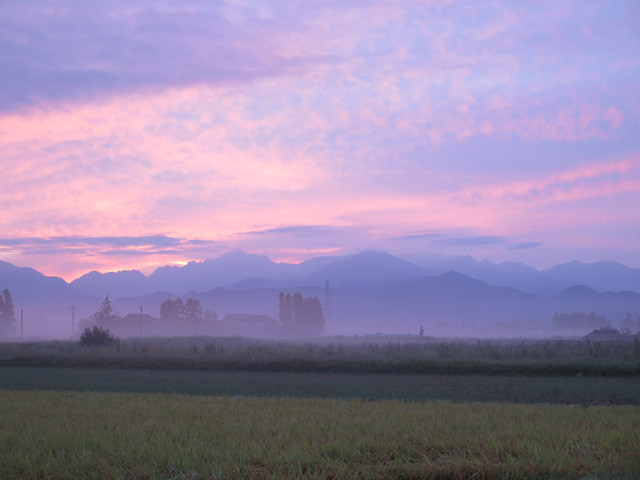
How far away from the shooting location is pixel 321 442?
10.5 m

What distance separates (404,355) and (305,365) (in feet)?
23.3

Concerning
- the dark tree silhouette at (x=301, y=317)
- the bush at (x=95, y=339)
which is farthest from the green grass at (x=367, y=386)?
the dark tree silhouette at (x=301, y=317)

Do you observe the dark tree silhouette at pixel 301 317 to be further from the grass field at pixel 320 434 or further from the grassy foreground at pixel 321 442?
the grassy foreground at pixel 321 442

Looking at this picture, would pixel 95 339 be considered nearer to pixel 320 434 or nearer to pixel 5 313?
pixel 320 434

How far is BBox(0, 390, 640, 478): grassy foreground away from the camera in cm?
903

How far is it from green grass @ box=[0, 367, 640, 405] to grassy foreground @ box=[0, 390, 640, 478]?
5968 millimetres

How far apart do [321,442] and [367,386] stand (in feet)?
46.6

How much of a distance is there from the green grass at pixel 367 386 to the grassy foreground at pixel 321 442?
5968 mm

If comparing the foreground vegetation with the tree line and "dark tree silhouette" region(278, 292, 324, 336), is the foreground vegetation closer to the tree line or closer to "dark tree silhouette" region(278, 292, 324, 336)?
"dark tree silhouette" region(278, 292, 324, 336)

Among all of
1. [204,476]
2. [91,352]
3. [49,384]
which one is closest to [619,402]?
[204,476]

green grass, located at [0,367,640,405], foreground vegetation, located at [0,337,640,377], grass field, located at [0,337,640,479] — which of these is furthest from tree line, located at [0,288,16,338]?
grass field, located at [0,337,640,479]

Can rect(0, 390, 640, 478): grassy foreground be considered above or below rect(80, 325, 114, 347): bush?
above

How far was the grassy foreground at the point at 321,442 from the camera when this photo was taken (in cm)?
903

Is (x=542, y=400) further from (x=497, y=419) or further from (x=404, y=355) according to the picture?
(x=404, y=355)
